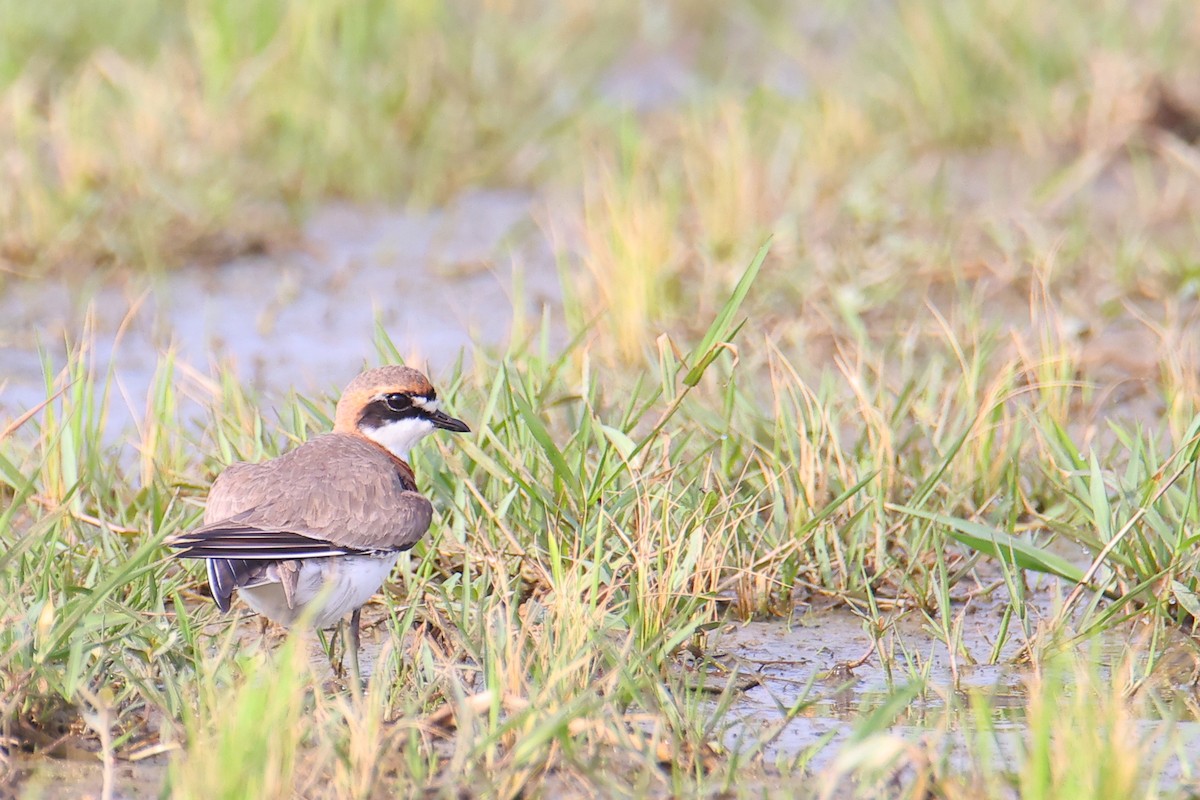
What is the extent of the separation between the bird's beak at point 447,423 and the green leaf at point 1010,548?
120 cm

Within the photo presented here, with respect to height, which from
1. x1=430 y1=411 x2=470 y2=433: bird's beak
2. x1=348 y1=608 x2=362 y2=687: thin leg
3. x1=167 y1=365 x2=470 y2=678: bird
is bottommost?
x1=348 y1=608 x2=362 y2=687: thin leg

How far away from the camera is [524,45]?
9.56m

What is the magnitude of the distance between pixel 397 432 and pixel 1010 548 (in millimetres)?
1640

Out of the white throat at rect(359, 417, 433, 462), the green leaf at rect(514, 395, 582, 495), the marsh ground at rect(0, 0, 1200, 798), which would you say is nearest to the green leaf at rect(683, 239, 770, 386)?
the marsh ground at rect(0, 0, 1200, 798)

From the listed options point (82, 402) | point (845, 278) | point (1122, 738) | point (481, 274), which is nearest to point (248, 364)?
point (481, 274)

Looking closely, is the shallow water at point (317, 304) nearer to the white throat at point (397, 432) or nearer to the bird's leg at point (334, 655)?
the white throat at point (397, 432)

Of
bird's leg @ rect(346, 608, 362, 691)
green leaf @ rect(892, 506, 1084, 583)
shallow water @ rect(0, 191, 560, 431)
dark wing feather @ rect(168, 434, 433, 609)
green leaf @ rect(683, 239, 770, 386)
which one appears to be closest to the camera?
dark wing feather @ rect(168, 434, 433, 609)

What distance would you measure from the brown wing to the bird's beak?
0.26 m

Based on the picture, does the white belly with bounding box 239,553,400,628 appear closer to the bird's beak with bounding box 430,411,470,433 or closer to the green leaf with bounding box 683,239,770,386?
the bird's beak with bounding box 430,411,470,433

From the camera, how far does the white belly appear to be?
13.5 ft

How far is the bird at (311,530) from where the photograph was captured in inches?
157

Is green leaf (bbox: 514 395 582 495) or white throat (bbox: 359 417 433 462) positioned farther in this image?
white throat (bbox: 359 417 433 462)

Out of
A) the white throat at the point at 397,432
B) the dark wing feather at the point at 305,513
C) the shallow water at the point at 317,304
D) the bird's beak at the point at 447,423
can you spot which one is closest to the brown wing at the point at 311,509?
the dark wing feather at the point at 305,513

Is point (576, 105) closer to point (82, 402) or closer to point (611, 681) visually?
point (82, 402)
